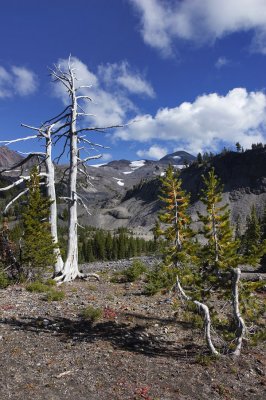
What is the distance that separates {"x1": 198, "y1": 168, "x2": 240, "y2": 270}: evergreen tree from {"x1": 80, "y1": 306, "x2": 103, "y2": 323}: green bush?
5.38m

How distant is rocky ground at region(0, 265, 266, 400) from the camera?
11.2 meters

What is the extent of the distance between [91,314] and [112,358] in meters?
3.80

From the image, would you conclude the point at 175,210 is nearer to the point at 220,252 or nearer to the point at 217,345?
the point at 220,252

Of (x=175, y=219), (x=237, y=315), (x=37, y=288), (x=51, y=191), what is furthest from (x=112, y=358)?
(x=51, y=191)

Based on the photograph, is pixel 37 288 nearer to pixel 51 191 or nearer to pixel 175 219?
pixel 51 191

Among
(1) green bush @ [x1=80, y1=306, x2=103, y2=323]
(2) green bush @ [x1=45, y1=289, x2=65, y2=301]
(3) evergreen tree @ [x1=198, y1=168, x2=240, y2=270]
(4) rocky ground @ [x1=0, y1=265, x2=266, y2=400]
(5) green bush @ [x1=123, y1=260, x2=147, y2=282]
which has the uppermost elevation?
(3) evergreen tree @ [x1=198, y1=168, x2=240, y2=270]

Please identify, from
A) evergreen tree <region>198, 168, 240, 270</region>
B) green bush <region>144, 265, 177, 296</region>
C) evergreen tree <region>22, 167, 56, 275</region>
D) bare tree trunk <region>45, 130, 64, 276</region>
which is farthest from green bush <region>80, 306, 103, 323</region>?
bare tree trunk <region>45, 130, 64, 276</region>

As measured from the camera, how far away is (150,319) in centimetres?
1770


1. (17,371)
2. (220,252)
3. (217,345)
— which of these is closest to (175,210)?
(220,252)

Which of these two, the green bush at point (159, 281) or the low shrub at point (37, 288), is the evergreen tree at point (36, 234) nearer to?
the low shrub at point (37, 288)

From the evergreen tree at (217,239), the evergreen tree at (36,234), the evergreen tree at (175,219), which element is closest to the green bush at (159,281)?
the evergreen tree at (175,219)

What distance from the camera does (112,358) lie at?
43.5 feet

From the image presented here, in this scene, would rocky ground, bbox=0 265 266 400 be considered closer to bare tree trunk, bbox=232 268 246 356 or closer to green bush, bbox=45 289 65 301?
green bush, bbox=45 289 65 301

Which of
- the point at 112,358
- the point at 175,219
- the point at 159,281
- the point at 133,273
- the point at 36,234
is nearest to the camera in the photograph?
the point at 112,358
